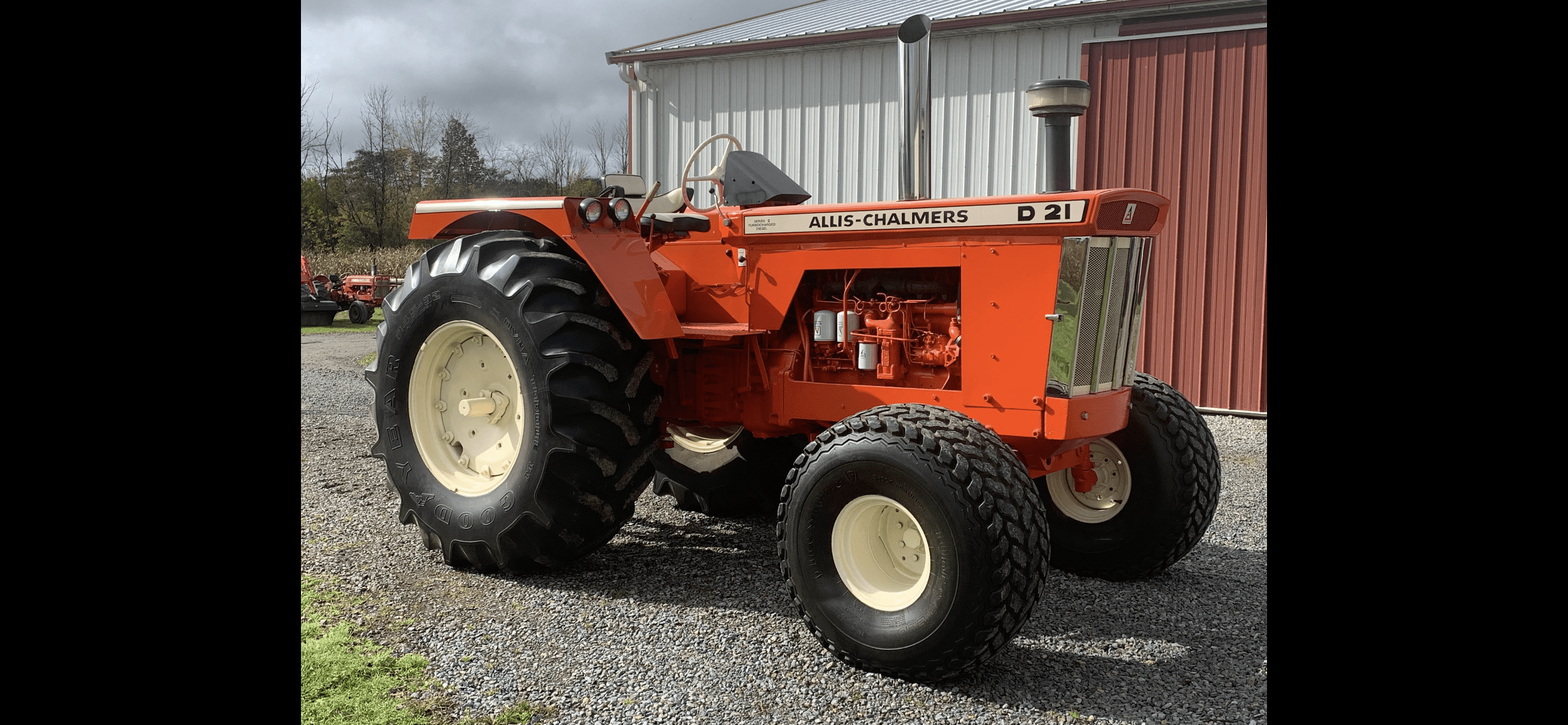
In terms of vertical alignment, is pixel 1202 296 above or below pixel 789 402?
above

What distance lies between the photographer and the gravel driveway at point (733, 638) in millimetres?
3064

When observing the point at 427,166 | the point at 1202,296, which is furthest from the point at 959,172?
the point at 427,166

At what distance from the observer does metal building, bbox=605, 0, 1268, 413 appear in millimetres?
8602

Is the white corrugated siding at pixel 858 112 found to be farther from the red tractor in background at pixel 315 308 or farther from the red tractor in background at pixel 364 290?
the red tractor in background at pixel 364 290

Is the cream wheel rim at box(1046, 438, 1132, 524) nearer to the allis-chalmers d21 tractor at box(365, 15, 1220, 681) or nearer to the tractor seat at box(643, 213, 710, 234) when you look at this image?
the allis-chalmers d21 tractor at box(365, 15, 1220, 681)

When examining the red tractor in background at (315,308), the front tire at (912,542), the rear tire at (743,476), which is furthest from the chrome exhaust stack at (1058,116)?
the red tractor in background at (315,308)

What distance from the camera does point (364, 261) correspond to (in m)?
26.3

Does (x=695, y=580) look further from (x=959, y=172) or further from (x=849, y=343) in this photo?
(x=959, y=172)

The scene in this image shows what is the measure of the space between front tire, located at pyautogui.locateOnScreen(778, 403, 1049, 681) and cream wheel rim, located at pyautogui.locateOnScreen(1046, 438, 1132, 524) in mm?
1125

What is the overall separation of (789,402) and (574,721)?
1.63m

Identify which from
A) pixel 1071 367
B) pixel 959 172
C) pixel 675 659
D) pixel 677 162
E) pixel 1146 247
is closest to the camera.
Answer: pixel 675 659

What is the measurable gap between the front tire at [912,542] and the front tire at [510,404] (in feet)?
2.83

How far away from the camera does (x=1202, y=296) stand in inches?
348

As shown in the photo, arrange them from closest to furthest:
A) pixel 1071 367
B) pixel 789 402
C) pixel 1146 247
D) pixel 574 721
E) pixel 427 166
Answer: pixel 574 721, pixel 1071 367, pixel 1146 247, pixel 789 402, pixel 427 166
